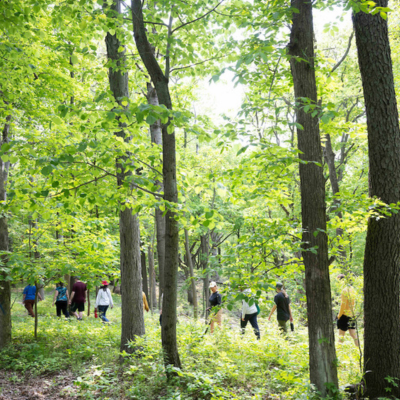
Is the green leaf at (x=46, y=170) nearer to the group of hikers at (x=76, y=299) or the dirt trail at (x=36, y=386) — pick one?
the dirt trail at (x=36, y=386)

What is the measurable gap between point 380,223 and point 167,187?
3187mm

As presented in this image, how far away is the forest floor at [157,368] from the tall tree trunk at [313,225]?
1.49ft

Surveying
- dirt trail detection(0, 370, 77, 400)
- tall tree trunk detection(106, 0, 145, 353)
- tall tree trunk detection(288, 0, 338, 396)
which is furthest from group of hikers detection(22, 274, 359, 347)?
tall tree trunk detection(288, 0, 338, 396)

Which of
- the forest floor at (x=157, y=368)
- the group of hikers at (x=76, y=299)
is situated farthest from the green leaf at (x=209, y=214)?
the group of hikers at (x=76, y=299)

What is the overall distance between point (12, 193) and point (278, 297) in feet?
24.8

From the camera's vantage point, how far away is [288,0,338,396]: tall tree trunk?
452 cm

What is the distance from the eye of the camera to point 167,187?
4656 mm

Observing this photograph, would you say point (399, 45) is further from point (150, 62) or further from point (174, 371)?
point (174, 371)

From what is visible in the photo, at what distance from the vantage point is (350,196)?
470 cm

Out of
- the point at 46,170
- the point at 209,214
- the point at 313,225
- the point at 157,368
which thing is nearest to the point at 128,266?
the point at 157,368

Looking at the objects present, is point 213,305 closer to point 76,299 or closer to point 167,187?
point 76,299

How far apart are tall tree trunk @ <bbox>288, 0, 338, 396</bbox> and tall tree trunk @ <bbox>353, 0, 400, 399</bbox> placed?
0.69 metres

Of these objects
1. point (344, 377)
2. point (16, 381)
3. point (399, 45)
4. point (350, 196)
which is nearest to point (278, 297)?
point (344, 377)

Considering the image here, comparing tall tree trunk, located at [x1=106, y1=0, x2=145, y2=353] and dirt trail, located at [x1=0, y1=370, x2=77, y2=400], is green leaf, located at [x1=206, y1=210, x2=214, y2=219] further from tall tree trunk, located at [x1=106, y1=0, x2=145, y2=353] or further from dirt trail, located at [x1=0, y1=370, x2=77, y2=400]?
dirt trail, located at [x1=0, y1=370, x2=77, y2=400]
